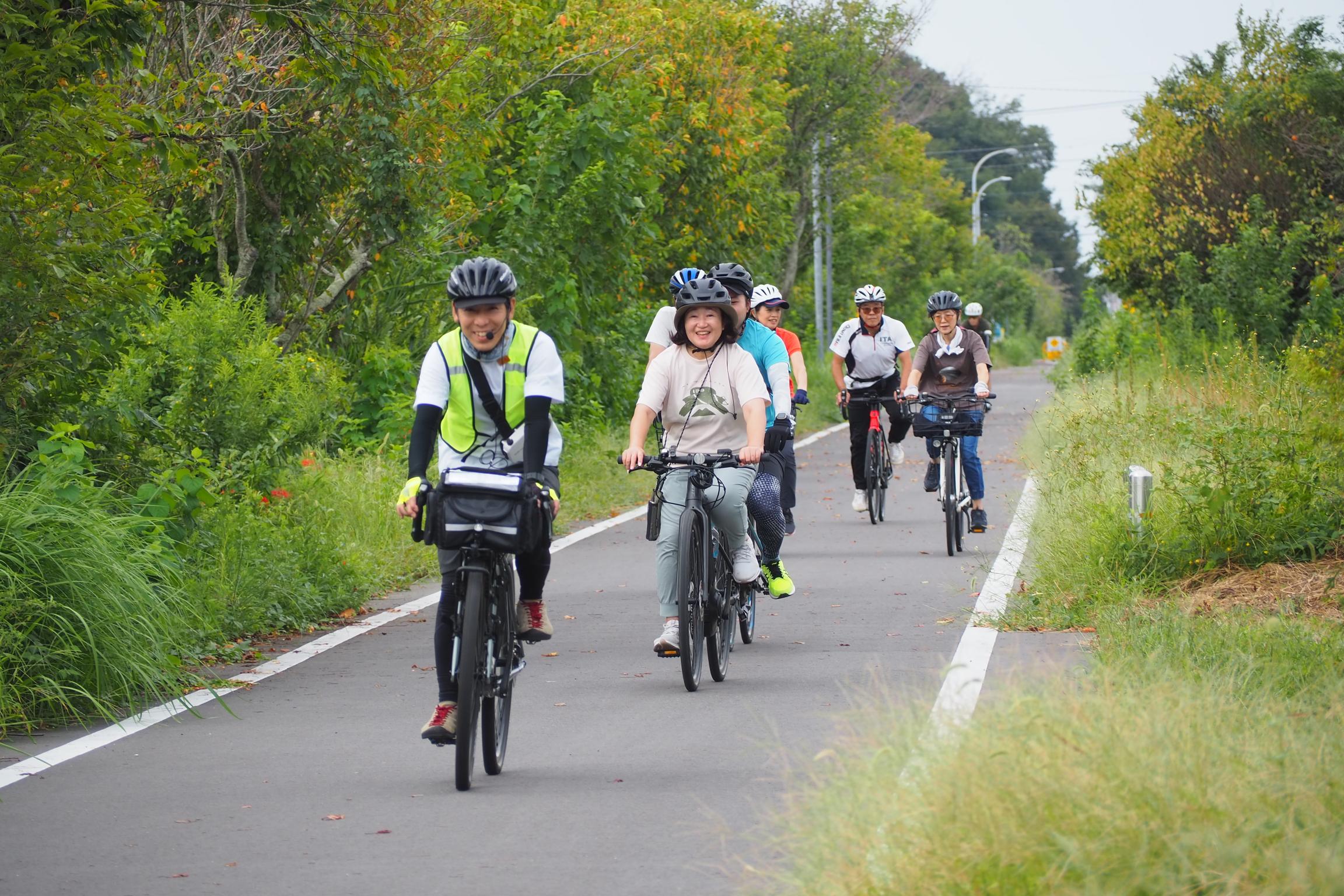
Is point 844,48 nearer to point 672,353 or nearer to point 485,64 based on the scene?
point 485,64

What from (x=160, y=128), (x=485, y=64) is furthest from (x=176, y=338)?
(x=485, y=64)

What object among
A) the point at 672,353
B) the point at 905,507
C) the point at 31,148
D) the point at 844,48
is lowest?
the point at 905,507

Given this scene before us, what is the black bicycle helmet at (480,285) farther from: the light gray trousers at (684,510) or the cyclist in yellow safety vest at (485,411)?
the light gray trousers at (684,510)

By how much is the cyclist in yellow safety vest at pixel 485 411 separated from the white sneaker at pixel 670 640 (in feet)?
3.67

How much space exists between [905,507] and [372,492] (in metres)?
6.02

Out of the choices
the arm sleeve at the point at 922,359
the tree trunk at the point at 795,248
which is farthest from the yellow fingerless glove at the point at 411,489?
the tree trunk at the point at 795,248

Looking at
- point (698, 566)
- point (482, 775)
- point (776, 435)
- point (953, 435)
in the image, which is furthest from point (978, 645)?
point (953, 435)

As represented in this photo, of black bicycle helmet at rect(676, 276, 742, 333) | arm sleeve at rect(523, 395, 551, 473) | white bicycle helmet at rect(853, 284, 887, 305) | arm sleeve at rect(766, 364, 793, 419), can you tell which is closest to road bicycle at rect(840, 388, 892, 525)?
white bicycle helmet at rect(853, 284, 887, 305)

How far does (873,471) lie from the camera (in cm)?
1603

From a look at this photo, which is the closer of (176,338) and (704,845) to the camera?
(704,845)

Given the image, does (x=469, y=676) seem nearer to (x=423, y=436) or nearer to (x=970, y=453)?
(x=423, y=436)

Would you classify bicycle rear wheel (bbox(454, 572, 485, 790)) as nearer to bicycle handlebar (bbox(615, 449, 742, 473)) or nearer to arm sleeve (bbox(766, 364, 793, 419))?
bicycle handlebar (bbox(615, 449, 742, 473))

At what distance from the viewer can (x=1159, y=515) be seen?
424 inches

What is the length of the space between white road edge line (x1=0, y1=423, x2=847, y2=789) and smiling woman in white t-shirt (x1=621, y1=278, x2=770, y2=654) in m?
2.13
